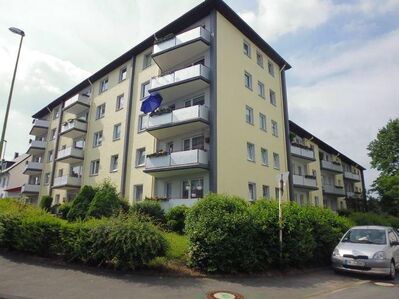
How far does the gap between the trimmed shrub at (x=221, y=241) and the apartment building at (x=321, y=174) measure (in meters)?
19.2

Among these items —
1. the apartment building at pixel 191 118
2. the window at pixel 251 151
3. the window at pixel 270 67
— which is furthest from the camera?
the window at pixel 270 67

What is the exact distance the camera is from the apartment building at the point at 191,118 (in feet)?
68.2

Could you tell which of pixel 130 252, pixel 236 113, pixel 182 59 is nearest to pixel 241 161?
pixel 236 113

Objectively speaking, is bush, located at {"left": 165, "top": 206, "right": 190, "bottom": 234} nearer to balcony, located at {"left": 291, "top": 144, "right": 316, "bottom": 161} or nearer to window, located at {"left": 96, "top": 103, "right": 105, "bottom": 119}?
balcony, located at {"left": 291, "top": 144, "right": 316, "bottom": 161}

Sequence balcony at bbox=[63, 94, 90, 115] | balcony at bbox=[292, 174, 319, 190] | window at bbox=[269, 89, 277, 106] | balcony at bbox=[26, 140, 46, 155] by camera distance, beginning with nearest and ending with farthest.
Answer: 1. window at bbox=[269, 89, 277, 106]
2. balcony at bbox=[292, 174, 319, 190]
3. balcony at bbox=[63, 94, 90, 115]
4. balcony at bbox=[26, 140, 46, 155]

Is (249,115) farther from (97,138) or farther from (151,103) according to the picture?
(97,138)

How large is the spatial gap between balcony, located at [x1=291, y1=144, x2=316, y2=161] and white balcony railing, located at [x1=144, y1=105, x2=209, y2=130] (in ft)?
41.8

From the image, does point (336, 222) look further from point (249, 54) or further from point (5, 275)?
point (249, 54)

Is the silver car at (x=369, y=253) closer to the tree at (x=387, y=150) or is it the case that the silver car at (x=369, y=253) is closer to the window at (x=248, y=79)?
the window at (x=248, y=79)

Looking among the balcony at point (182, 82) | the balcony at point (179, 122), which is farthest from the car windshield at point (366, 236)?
the balcony at point (182, 82)

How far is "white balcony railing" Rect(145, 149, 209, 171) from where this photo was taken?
19453mm

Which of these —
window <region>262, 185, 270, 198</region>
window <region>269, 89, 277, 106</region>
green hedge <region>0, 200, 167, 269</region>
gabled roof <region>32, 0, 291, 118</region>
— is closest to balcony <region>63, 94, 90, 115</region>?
gabled roof <region>32, 0, 291, 118</region>

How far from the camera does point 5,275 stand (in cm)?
880

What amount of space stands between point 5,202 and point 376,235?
1468cm
